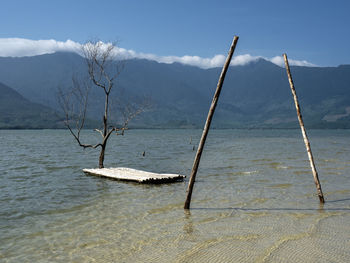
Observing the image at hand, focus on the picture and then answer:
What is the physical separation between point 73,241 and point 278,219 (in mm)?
6852

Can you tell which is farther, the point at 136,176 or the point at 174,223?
the point at 136,176

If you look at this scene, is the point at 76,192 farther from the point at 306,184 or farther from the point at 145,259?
the point at 306,184

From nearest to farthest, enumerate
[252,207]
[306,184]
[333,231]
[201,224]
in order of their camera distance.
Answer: [333,231]
[201,224]
[252,207]
[306,184]

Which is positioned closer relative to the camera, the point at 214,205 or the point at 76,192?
the point at 214,205

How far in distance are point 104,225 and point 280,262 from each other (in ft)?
19.5

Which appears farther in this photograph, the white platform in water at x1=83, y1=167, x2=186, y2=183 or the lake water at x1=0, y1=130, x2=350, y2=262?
the white platform in water at x1=83, y1=167, x2=186, y2=183

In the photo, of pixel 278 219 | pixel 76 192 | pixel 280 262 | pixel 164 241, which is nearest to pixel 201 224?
pixel 164 241

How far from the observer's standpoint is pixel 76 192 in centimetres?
1759

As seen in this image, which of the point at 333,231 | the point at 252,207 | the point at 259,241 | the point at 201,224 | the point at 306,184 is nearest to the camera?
the point at 259,241

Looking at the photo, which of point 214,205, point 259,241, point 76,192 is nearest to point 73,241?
point 259,241

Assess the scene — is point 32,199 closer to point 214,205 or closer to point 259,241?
point 214,205

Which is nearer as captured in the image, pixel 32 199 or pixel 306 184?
pixel 32 199

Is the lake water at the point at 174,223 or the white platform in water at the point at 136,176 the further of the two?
the white platform in water at the point at 136,176

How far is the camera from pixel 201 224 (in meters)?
11.0
